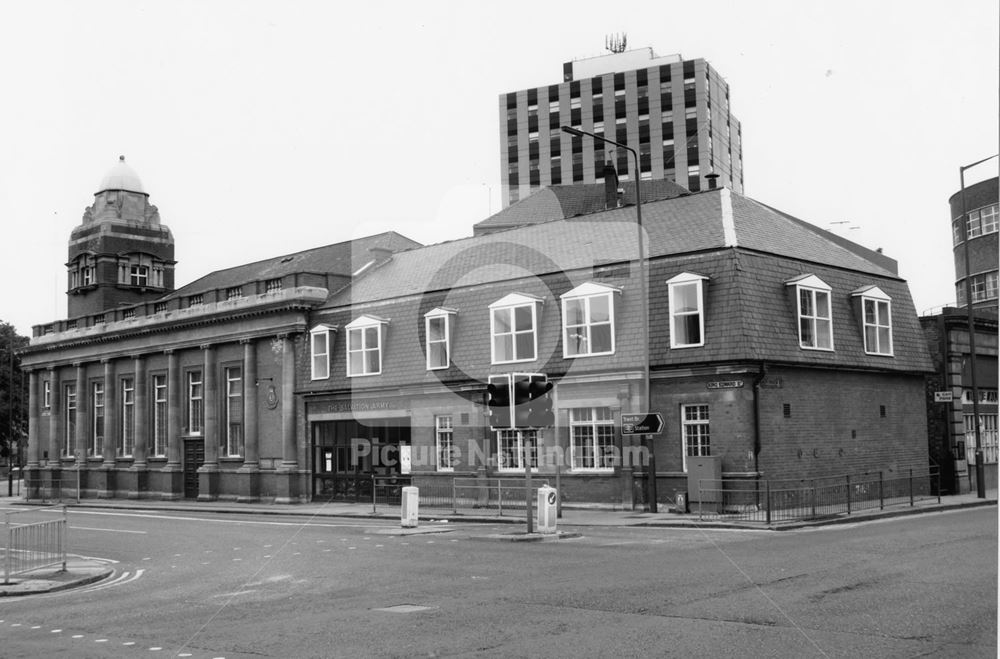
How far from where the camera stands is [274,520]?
1335 inches

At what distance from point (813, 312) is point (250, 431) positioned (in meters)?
24.2

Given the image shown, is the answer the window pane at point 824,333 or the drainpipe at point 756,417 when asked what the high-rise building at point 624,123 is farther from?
the drainpipe at point 756,417

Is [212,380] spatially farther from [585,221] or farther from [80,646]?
[80,646]

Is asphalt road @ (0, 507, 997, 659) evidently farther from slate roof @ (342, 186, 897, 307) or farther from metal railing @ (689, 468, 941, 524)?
slate roof @ (342, 186, 897, 307)

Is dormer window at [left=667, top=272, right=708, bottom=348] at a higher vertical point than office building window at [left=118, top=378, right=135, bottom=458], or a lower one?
higher

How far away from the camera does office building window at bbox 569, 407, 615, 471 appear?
3222 cm

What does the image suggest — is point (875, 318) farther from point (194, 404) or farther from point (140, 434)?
point (140, 434)

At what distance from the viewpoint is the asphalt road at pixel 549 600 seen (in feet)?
34.8

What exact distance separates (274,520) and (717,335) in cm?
1567

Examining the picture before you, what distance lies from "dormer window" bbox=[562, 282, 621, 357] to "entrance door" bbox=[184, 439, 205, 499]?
2187 cm

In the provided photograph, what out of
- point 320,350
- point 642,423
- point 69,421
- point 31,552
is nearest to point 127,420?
point 69,421

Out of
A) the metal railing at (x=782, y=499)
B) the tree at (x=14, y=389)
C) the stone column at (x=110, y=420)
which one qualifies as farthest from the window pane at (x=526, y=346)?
the tree at (x=14, y=389)

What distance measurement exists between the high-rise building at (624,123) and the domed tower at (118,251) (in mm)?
47674

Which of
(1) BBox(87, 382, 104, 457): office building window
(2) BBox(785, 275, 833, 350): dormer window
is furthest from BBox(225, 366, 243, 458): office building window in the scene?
(2) BBox(785, 275, 833, 350): dormer window
